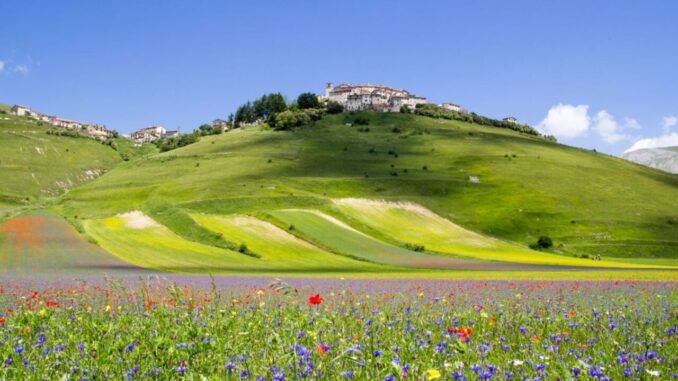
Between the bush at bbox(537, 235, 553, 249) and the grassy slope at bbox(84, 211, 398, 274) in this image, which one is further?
the bush at bbox(537, 235, 553, 249)

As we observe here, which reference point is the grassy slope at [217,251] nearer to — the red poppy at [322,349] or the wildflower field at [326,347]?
the wildflower field at [326,347]

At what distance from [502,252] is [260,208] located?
43786 mm

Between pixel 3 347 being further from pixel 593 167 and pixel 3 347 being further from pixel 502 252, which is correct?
pixel 593 167

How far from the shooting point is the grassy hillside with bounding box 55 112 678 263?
119 metres

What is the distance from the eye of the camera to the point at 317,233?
87625 mm

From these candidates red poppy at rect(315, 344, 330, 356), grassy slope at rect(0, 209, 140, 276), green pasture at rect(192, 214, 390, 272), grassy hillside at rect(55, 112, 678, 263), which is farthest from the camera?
grassy hillside at rect(55, 112, 678, 263)

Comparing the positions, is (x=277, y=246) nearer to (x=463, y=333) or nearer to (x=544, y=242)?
(x=544, y=242)

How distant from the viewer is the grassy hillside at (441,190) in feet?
390

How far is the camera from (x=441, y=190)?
150 meters

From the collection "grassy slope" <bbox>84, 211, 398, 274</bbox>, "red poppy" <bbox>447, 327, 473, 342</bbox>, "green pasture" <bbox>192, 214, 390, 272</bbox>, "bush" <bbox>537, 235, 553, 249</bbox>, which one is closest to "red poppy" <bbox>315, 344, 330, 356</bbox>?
"red poppy" <bbox>447, 327, 473, 342</bbox>

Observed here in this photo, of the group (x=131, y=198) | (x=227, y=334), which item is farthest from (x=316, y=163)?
(x=227, y=334)

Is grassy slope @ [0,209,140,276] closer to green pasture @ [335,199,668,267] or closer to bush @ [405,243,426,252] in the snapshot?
bush @ [405,243,426,252]

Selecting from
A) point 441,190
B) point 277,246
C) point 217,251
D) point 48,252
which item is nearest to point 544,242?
point 441,190

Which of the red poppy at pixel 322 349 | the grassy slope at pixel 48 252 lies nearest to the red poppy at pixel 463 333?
the red poppy at pixel 322 349
